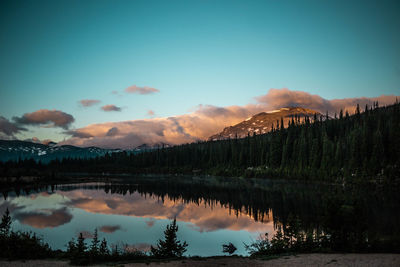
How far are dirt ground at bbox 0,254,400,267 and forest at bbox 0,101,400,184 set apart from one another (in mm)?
61021

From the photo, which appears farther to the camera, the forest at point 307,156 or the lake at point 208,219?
the forest at point 307,156

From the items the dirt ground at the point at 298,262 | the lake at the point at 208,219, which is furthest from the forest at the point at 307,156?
the dirt ground at the point at 298,262

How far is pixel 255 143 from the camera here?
13925cm

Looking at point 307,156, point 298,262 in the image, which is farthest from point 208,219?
point 307,156

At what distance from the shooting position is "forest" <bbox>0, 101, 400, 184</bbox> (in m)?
77.4

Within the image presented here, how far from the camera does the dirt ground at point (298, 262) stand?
15.1 m

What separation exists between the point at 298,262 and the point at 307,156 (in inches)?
3879

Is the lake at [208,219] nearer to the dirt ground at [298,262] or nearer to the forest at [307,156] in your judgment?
the dirt ground at [298,262]

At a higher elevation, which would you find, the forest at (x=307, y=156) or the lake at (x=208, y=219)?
the forest at (x=307, y=156)

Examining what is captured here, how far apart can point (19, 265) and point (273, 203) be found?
1541 inches

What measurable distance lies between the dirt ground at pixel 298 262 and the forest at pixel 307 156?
200 feet

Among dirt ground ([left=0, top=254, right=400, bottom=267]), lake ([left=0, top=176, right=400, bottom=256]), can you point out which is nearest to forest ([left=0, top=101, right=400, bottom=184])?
lake ([left=0, top=176, right=400, bottom=256])

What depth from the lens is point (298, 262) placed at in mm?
15992

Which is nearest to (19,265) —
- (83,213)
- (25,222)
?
(25,222)
